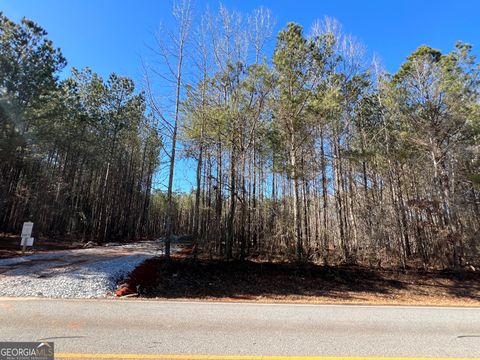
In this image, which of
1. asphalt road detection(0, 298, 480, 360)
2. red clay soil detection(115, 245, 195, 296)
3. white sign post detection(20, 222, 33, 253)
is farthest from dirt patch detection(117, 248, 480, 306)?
white sign post detection(20, 222, 33, 253)

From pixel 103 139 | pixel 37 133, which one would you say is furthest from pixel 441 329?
pixel 103 139

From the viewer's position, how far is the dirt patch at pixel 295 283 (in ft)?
29.3

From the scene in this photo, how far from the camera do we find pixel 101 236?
23.7 m

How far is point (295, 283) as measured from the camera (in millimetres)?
10703

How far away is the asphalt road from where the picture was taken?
3.82m

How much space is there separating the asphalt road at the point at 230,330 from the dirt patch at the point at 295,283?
7.21ft

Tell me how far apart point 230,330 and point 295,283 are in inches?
260

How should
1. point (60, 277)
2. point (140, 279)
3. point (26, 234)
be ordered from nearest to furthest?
point (60, 277), point (140, 279), point (26, 234)

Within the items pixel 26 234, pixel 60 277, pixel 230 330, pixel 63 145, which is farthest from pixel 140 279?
pixel 63 145

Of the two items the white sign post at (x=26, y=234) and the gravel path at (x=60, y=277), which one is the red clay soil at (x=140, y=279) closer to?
the gravel path at (x=60, y=277)

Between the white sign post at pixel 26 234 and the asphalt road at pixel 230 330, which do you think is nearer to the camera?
the asphalt road at pixel 230 330

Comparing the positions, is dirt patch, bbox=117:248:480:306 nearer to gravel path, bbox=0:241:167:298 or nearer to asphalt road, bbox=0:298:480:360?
gravel path, bbox=0:241:167:298

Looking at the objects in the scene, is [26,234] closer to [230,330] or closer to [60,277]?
[60,277]

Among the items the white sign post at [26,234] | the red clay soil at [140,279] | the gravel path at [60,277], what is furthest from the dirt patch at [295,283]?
the white sign post at [26,234]
